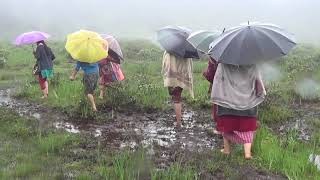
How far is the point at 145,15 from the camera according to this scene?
28969mm

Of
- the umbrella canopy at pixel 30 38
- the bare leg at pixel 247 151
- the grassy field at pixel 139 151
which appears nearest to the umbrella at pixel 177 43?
the grassy field at pixel 139 151

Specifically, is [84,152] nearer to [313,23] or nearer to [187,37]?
[187,37]

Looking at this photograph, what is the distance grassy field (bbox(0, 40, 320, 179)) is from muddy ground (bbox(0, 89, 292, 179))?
22cm

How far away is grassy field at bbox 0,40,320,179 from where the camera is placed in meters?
7.15

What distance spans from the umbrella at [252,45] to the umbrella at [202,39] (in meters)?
1.30

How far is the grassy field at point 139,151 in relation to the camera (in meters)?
7.15

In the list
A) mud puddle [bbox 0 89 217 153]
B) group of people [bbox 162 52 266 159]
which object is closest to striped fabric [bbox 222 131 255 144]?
group of people [bbox 162 52 266 159]

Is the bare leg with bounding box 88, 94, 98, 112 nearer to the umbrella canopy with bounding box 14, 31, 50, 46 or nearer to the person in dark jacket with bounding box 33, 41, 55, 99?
the person in dark jacket with bounding box 33, 41, 55, 99

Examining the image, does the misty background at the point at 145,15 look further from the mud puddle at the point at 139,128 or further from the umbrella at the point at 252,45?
the umbrella at the point at 252,45

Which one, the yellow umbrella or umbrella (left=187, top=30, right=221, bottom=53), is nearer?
umbrella (left=187, top=30, right=221, bottom=53)

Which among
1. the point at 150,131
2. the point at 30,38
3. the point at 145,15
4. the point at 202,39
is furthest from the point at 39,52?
the point at 145,15

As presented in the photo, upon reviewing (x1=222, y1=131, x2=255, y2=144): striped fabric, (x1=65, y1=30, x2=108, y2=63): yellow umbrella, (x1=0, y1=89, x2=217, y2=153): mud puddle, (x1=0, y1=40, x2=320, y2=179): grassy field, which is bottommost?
(x1=0, y1=89, x2=217, y2=153): mud puddle

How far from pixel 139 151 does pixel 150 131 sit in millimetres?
2058

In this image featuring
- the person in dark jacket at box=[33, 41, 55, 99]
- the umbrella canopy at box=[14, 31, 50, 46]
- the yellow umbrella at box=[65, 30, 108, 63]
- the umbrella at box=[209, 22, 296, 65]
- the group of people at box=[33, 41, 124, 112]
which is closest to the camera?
the umbrella at box=[209, 22, 296, 65]
